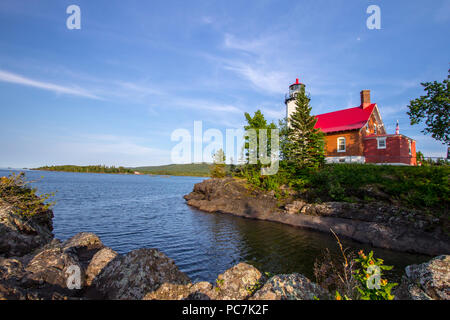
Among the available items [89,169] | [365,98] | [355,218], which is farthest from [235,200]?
[89,169]

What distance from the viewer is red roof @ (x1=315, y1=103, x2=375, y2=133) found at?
30188 mm

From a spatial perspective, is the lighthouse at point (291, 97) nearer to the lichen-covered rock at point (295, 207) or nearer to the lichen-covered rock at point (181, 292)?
the lichen-covered rock at point (295, 207)

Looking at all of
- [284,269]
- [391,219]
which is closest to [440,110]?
[391,219]

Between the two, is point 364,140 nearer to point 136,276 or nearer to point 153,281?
point 153,281

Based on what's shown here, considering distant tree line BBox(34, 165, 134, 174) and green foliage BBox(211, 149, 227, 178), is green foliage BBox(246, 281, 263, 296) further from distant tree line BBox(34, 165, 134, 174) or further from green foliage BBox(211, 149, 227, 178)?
distant tree line BBox(34, 165, 134, 174)

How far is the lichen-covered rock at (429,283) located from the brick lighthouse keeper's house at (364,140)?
25594 millimetres

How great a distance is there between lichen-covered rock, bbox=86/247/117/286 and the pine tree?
2248 centimetres

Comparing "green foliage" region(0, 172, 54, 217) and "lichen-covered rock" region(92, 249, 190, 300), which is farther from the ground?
"green foliage" region(0, 172, 54, 217)

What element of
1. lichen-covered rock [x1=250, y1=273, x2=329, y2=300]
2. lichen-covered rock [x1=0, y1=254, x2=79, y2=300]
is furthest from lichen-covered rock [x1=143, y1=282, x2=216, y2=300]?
lichen-covered rock [x1=0, y1=254, x2=79, y2=300]

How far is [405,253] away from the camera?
1341 cm

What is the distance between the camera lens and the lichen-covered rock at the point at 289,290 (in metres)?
4.61

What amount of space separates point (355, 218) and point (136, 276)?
58.7 feet
